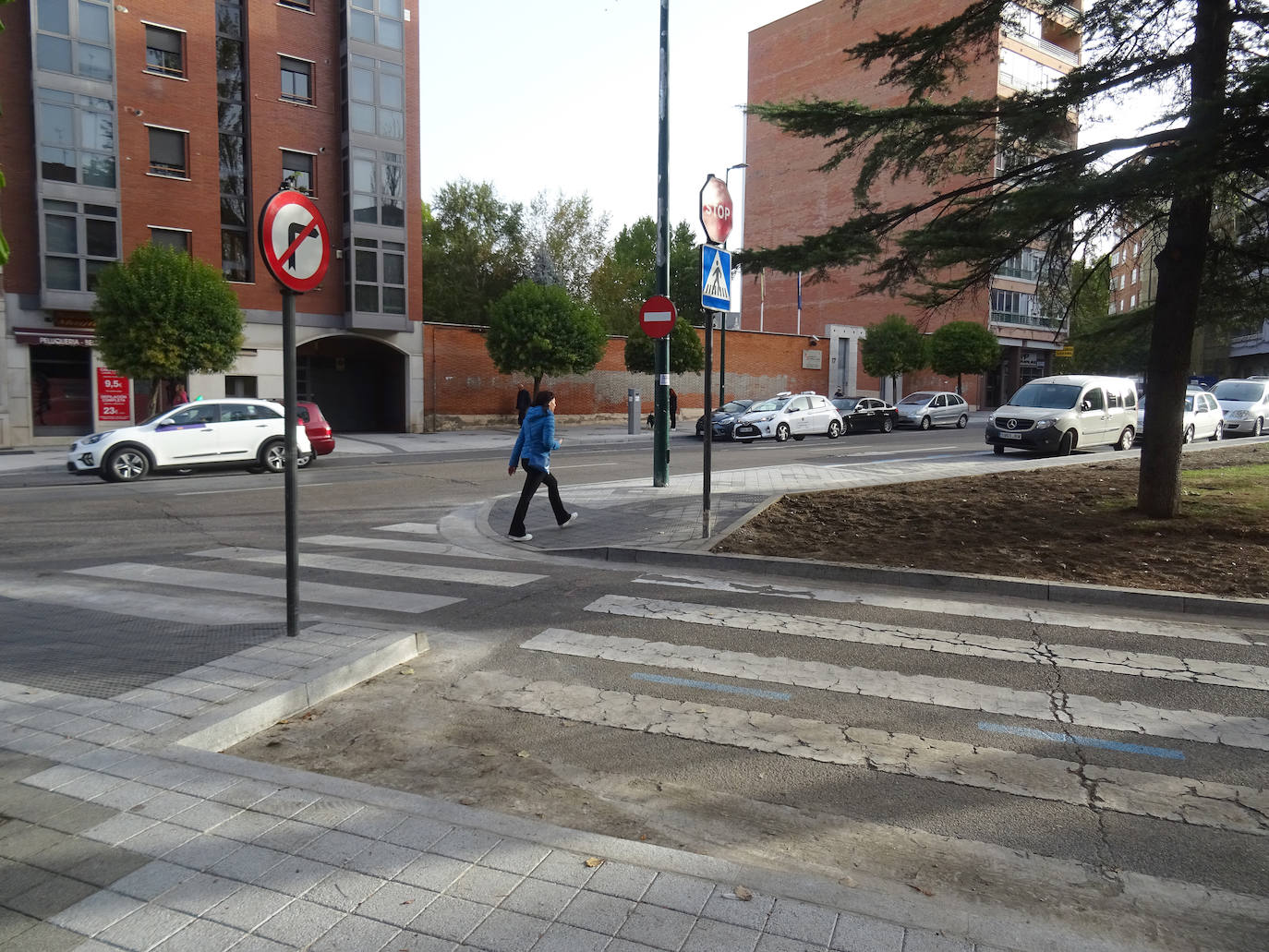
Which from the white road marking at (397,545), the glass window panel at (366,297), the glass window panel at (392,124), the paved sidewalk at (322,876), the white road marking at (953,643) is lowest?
the white road marking at (953,643)

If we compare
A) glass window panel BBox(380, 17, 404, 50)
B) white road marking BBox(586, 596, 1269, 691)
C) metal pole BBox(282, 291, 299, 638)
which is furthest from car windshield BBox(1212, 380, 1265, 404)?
metal pole BBox(282, 291, 299, 638)

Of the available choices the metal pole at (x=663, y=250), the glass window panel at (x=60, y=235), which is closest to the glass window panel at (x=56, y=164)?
the glass window panel at (x=60, y=235)

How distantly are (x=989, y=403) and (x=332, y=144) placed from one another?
138 feet

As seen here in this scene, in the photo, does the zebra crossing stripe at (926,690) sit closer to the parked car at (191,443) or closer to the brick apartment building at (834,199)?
the parked car at (191,443)

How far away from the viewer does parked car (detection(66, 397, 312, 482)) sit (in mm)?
16828

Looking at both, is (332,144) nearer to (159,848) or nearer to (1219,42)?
(1219,42)

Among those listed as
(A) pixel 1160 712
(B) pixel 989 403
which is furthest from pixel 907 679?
(B) pixel 989 403

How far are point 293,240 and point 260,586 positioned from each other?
11.3 feet

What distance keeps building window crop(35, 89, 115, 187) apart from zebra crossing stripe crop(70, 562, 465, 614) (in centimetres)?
2346

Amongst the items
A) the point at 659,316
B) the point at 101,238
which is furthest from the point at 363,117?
the point at 659,316

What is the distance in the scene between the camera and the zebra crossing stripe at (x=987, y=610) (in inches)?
248

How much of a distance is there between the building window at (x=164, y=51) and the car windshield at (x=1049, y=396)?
27.0 meters

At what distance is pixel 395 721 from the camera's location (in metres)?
4.64

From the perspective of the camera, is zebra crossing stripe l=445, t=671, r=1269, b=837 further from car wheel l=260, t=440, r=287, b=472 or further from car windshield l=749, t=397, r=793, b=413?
car windshield l=749, t=397, r=793, b=413
